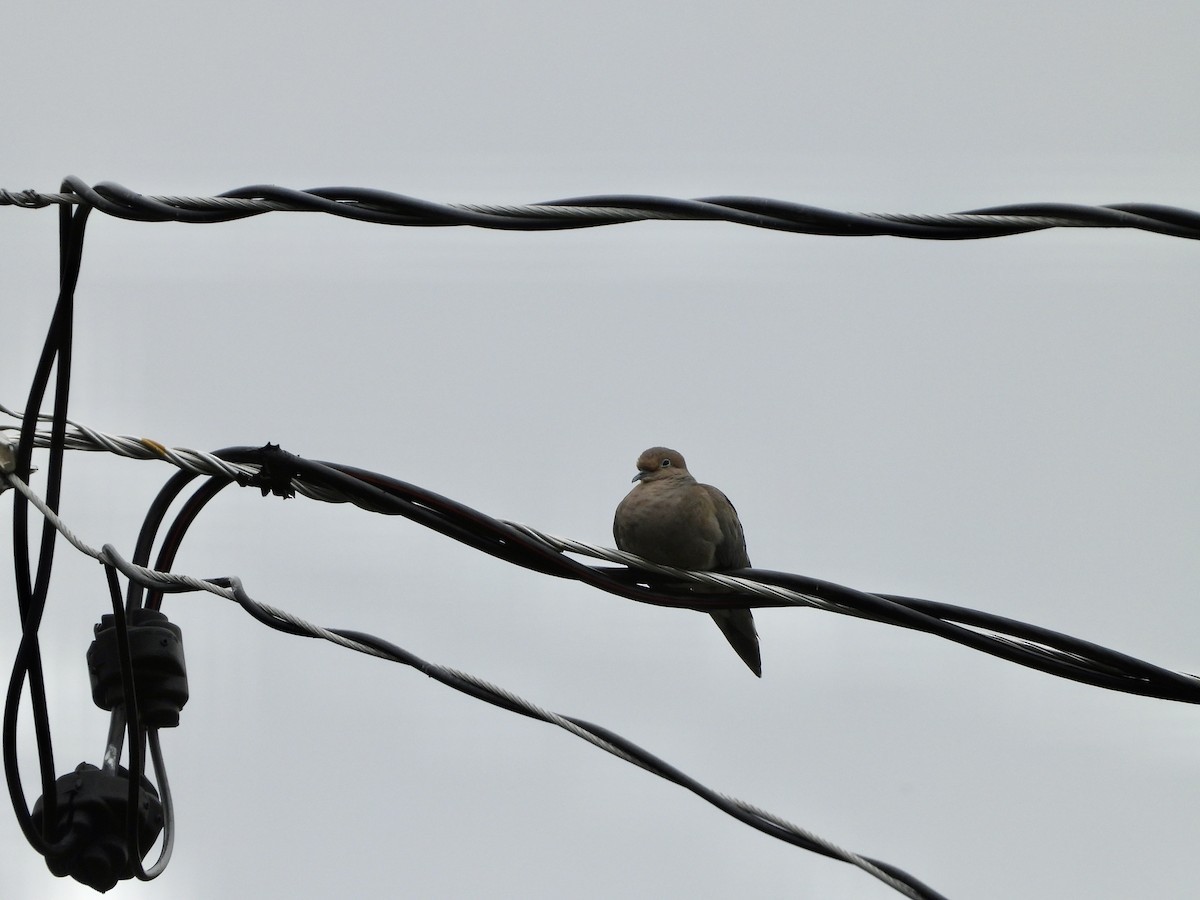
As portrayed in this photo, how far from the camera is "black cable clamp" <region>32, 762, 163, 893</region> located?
4.29 metres

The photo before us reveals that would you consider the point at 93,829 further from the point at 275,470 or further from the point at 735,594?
the point at 735,594

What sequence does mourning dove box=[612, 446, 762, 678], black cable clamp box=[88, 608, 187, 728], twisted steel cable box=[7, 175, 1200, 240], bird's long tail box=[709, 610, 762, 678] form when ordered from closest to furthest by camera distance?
twisted steel cable box=[7, 175, 1200, 240], black cable clamp box=[88, 608, 187, 728], mourning dove box=[612, 446, 762, 678], bird's long tail box=[709, 610, 762, 678]

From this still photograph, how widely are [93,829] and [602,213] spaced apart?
2.20 m

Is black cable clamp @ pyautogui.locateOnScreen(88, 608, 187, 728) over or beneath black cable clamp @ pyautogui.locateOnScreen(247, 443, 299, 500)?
beneath

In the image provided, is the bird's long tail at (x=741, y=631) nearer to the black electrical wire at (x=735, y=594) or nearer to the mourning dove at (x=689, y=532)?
the mourning dove at (x=689, y=532)

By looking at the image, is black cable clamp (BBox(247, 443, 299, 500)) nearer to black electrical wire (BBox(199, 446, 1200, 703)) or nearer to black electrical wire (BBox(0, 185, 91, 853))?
black electrical wire (BBox(199, 446, 1200, 703))

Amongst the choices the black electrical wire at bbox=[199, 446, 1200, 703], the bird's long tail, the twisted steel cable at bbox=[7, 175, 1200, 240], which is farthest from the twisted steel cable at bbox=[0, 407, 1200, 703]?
the bird's long tail

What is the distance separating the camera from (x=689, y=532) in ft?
19.8

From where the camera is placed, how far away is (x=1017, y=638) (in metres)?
4.36

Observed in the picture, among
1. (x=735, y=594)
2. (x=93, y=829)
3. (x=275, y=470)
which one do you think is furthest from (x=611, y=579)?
(x=93, y=829)

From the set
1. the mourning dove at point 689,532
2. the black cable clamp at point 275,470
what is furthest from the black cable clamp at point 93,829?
the mourning dove at point 689,532

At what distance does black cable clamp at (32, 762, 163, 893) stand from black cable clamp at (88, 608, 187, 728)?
22cm

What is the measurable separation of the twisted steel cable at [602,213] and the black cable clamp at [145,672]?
1.20 metres

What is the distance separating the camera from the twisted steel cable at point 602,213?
383cm
